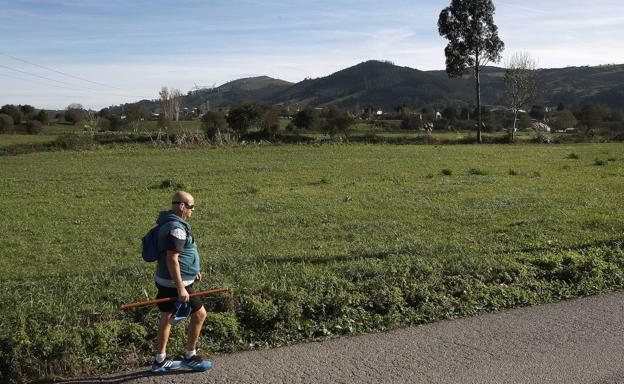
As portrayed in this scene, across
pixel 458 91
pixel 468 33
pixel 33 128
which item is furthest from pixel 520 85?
pixel 458 91

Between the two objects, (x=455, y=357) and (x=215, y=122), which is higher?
(x=215, y=122)

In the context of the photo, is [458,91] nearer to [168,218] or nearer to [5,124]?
[5,124]

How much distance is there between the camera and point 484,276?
7215 millimetres

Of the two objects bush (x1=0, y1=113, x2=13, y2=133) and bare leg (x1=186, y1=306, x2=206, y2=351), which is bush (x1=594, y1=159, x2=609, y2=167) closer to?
bare leg (x1=186, y1=306, x2=206, y2=351)

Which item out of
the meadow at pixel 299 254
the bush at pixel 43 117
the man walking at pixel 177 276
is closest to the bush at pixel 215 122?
the bush at pixel 43 117

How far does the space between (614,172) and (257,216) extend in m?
15.5

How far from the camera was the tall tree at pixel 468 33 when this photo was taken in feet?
160

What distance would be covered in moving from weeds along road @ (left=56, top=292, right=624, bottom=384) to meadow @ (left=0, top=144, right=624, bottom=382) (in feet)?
1.03

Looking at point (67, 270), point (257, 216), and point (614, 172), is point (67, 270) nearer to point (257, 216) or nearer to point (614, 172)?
point (257, 216)

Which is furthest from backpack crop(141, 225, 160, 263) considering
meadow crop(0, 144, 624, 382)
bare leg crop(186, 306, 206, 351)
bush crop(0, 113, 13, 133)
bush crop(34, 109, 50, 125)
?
bush crop(34, 109, 50, 125)

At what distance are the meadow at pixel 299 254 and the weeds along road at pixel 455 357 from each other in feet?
1.03

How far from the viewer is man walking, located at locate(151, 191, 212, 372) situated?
15.7 feet

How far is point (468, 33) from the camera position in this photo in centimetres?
4912

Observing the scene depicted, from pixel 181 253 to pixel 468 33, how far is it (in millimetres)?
48204
